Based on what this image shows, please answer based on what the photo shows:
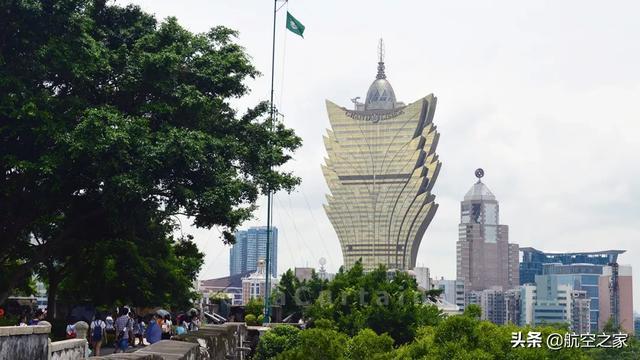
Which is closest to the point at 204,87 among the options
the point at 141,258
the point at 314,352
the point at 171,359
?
the point at 314,352

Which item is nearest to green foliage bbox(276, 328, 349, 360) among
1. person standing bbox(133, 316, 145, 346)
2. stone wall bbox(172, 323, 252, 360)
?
stone wall bbox(172, 323, 252, 360)

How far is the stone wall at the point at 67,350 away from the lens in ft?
48.5

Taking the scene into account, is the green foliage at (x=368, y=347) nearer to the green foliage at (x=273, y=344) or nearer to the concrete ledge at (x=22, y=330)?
the green foliage at (x=273, y=344)

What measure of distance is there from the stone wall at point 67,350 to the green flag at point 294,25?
3502cm

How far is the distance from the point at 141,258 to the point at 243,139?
11.8 m

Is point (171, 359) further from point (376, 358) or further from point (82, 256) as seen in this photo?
point (82, 256)

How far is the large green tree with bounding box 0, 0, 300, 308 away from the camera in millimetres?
28234

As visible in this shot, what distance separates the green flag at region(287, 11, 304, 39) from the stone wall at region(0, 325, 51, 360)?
126ft

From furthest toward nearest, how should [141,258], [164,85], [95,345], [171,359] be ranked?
[141,258]
[164,85]
[95,345]
[171,359]

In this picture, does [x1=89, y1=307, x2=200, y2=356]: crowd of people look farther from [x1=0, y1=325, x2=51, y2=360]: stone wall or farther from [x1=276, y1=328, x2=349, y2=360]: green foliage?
A: [x1=0, y1=325, x2=51, y2=360]: stone wall

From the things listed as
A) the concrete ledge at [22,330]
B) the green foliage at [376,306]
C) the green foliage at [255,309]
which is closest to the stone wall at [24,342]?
the concrete ledge at [22,330]

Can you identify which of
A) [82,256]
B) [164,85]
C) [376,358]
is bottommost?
[376,358]

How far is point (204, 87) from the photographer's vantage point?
33.7 meters

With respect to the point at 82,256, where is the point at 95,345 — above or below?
below
